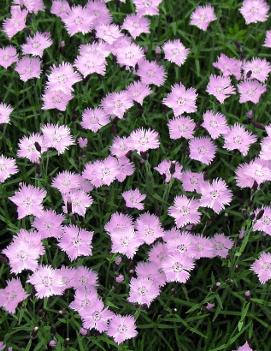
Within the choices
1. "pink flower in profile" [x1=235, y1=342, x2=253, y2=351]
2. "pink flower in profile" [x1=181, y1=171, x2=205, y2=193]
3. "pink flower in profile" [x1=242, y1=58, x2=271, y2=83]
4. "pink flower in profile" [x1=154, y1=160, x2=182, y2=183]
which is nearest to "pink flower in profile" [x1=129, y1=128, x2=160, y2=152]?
"pink flower in profile" [x1=154, y1=160, x2=182, y2=183]

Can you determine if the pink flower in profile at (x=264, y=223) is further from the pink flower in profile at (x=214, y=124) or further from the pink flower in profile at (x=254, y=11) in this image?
the pink flower in profile at (x=254, y=11)

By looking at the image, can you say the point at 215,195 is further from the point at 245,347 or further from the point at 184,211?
the point at 245,347

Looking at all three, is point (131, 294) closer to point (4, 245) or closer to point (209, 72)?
point (4, 245)

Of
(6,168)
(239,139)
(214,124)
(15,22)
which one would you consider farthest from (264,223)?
(15,22)

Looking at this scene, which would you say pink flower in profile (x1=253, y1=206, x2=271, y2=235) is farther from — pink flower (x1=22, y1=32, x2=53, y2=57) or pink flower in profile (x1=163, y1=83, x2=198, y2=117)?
pink flower (x1=22, y1=32, x2=53, y2=57)

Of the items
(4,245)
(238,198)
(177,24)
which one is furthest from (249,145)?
(4,245)
